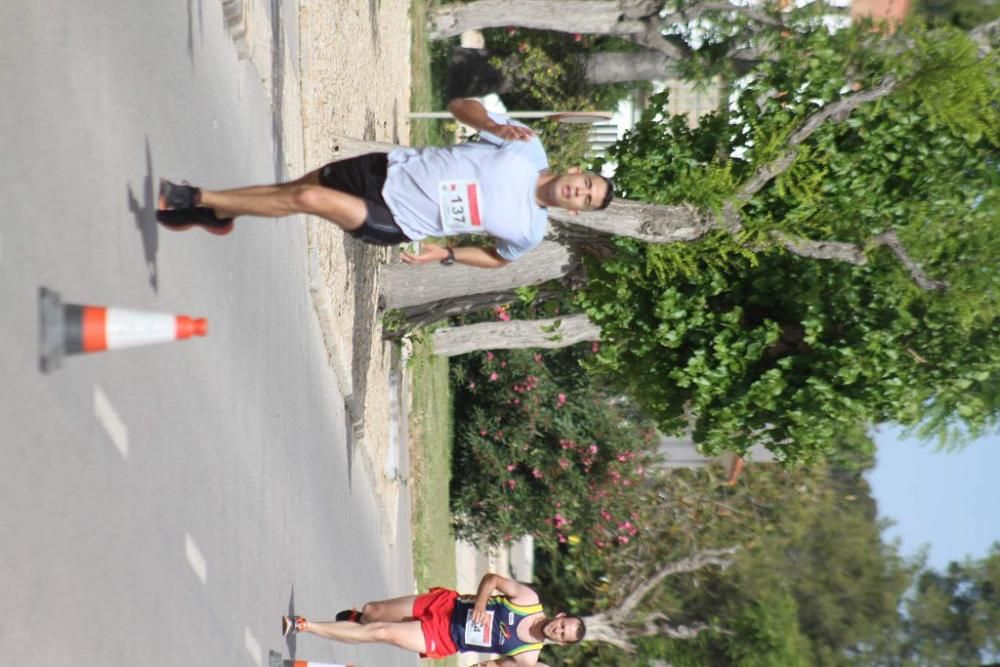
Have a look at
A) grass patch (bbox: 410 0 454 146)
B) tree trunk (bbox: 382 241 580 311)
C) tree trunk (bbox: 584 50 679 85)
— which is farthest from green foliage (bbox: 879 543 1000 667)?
tree trunk (bbox: 382 241 580 311)

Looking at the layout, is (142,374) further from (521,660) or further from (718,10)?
(718,10)

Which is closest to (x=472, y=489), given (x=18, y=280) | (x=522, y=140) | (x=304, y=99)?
(x=304, y=99)

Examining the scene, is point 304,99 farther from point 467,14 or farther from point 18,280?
point 467,14

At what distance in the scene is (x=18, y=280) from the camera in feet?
17.7

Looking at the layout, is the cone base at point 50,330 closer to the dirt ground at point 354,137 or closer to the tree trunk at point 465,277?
the dirt ground at point 354,137

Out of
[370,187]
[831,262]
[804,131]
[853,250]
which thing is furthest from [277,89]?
[831,262]

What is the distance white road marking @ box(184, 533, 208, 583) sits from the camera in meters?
7.24

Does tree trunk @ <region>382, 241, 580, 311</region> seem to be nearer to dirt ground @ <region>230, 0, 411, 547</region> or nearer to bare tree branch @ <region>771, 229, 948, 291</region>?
dirt ground @ <region>230, 0, 411, 547</region>

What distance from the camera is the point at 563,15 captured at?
68.6 ft

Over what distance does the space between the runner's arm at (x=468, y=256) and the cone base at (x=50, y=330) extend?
268cm

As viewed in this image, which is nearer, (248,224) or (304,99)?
(248,224)

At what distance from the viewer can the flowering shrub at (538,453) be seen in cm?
2220

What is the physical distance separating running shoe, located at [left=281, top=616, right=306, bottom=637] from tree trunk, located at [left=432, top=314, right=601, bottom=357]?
6.51 m

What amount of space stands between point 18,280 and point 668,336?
8.62m
